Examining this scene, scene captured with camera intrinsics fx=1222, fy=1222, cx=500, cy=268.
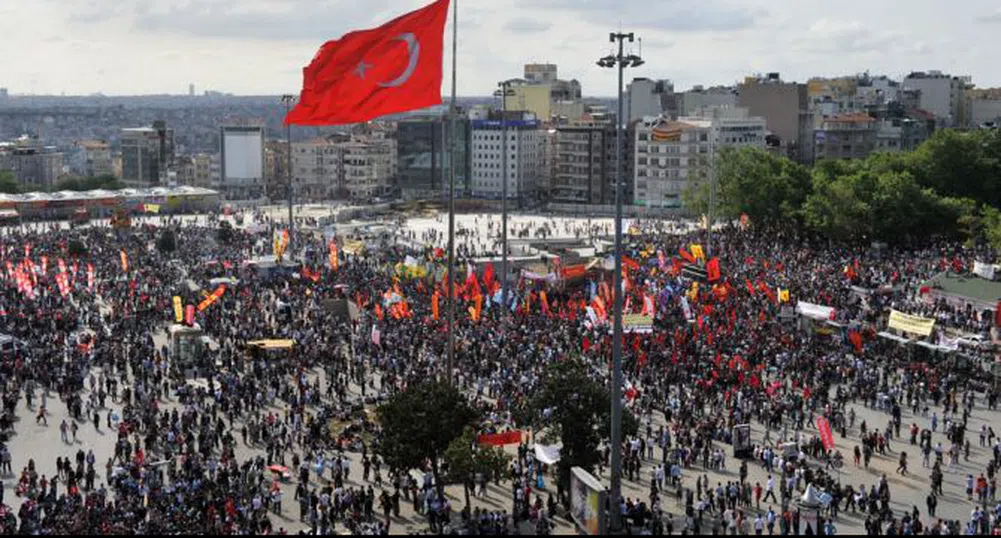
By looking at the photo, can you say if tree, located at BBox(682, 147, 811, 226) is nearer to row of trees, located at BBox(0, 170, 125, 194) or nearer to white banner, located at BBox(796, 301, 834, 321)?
white banner, located at BBox(796, 301, 834, 321)

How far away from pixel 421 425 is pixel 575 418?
3.74 m

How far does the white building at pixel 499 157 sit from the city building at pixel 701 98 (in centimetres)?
1810

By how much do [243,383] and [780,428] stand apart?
18258mm

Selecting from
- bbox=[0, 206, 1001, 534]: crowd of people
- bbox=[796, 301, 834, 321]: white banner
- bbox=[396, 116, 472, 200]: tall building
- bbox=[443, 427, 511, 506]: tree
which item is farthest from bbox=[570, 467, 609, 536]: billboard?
bbox=[396, 116, 472, 200]: tall building

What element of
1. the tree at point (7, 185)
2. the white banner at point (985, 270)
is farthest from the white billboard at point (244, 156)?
the white banner at point (985, 270)

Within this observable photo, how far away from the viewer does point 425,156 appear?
146 meters

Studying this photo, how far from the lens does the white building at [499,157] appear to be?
138 m

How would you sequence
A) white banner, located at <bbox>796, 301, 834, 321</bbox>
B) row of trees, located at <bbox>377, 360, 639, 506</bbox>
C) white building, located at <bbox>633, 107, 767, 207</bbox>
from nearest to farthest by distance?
1. row of trees, located at <bbox>377, 360, 639, 506</bbox>
2. white banner, located at <bbox>796, 301, 834, 321</bbox>
3. white building, located at <bbox>633, 107, 767, 207</bbox>

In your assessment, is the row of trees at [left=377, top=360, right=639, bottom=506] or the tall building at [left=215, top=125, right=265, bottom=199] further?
the tall building at [left=215, top=125, right=265, bottom=199]

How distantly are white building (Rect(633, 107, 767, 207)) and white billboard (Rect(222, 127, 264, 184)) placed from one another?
195 feet

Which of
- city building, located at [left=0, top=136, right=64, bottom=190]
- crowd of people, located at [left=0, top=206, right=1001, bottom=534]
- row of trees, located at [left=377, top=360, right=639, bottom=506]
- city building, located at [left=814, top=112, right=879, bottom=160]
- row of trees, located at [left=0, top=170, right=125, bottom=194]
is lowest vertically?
crowd of people, located at [left=0, top=206, right=1001, bottom=534]

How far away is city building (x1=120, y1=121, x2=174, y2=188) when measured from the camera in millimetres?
166000

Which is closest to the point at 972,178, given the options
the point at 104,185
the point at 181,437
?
the point at 181,437

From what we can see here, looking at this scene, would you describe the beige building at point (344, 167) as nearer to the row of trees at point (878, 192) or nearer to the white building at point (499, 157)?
the white building at point (499, 157)
